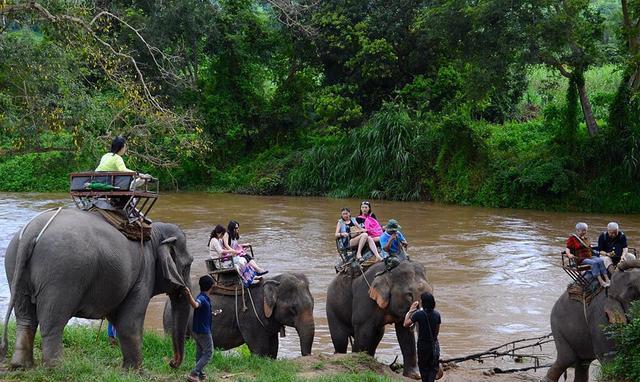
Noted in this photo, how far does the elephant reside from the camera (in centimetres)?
1107

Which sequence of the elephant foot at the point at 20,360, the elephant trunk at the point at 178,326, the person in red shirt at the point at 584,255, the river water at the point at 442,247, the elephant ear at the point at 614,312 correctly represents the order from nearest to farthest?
1. the elephant foot at the point at 20,360
2. the elephant trunk at the point at 178,326
3. the elephant ear at the point at 614,312
4. the person in red shirt at the point at 584,255
5. the river water at the point at 442,247

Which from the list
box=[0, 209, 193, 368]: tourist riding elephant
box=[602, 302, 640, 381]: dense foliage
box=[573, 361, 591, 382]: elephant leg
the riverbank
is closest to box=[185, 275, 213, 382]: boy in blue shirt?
the riverbank

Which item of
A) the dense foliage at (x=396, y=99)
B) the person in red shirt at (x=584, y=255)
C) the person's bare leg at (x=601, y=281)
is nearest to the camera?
the person's bare leg at (x=601, y=281)

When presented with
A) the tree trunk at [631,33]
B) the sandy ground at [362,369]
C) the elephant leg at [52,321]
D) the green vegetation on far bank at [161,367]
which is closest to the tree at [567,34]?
the tree trunk at [631,33]

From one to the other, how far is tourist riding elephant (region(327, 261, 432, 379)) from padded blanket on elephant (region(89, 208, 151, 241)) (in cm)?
326

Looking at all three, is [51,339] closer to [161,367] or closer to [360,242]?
[161,367]

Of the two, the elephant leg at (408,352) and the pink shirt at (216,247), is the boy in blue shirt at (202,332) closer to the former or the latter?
the pink shirt at (216,247)

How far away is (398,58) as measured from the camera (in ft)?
109

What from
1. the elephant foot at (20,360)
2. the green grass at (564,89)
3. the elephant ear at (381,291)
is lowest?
the elephant foot at (20,360)

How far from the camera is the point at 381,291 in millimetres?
10688

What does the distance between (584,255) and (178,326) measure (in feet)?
15.7

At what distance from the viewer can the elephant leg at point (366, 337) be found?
438 inches

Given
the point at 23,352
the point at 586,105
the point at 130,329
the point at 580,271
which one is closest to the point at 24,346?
the point at 23,352

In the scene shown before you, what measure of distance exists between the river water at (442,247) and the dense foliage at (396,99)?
4.50 feet
